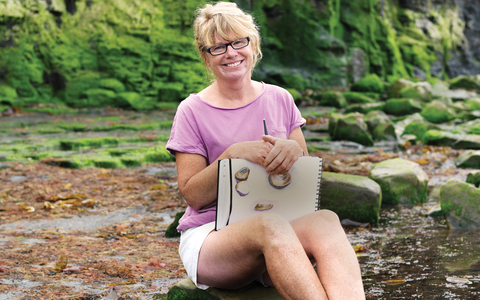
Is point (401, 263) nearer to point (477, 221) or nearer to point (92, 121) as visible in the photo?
point (477, 221)

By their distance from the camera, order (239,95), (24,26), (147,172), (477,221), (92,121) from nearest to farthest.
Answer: (239,95) < (477,221) < (147,172) < (92,121) < (24,26)

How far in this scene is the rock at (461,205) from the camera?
3848 mm

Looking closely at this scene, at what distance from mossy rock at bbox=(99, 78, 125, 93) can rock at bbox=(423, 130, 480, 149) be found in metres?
8.79

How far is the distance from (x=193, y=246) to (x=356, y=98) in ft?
50.1

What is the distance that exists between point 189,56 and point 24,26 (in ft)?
16.6

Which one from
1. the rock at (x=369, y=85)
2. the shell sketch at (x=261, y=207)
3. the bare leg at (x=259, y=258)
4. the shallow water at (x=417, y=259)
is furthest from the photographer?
the rock at (x=369, y=85)

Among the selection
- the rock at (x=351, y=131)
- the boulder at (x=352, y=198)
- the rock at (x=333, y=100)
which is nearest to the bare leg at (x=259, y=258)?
the boulder at (x=352, y=198)

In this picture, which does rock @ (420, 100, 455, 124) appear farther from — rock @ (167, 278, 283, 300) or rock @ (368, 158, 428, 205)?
rock @ (167, 278, 283, 300)

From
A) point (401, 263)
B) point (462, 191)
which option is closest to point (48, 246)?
point (401, 263)

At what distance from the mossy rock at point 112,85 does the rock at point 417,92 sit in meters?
9.57

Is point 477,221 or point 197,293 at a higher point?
point 197,293

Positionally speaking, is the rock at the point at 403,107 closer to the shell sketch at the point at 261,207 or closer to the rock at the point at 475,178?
the rock at the point at 475,178

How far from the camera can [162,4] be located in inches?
604

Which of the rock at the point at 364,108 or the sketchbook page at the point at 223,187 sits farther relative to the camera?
the rock at the point at 364,108
